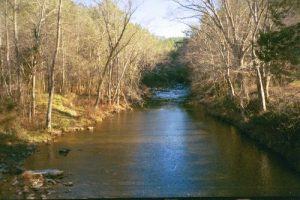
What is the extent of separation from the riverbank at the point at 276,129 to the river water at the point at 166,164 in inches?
23.6

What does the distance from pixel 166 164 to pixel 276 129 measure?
6.65 metres

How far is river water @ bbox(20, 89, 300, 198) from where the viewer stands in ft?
54.0

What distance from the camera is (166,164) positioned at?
68.7ft

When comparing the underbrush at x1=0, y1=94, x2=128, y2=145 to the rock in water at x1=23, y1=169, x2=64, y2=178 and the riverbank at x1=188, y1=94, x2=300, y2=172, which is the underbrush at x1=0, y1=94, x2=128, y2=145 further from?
the riverbank at x1=188, y1=94, x2=300, y2=172

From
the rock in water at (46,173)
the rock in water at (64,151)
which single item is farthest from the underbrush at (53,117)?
the rock in water at (46,173)

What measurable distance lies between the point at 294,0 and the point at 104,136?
16.7 metres

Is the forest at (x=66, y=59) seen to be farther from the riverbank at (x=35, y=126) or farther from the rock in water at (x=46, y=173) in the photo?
the rock in water at (x=46, y=173)

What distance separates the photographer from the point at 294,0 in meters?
17.3

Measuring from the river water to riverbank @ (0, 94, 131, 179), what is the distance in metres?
0.96

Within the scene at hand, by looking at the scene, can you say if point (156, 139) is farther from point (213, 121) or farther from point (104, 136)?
point (213, 121)

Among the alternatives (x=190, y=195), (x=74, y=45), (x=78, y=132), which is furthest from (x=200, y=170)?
(x=74, y=45)

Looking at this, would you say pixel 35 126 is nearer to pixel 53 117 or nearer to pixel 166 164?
pixel 53 117

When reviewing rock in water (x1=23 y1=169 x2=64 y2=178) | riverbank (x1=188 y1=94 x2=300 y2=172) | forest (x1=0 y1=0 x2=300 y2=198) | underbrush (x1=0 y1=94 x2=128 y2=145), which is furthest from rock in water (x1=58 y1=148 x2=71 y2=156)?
riverbank (x1=188 y1=94 x2=300 y2=172)

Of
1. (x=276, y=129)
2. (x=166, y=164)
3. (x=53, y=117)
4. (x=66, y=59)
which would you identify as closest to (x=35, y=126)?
(x=53, y=117)
